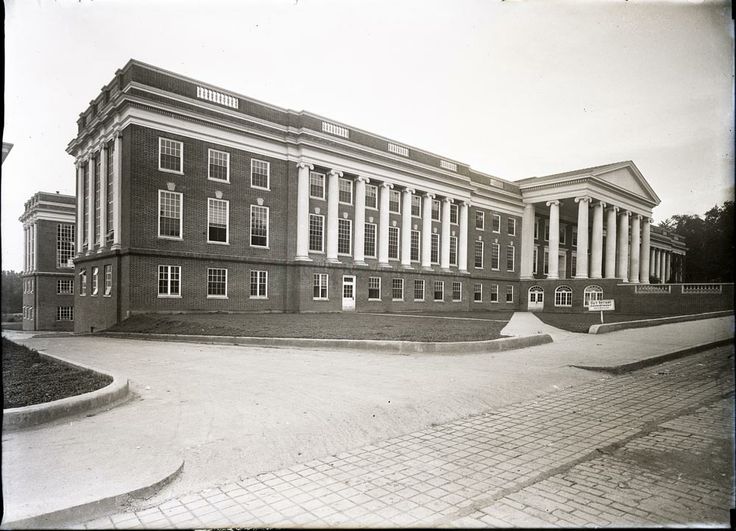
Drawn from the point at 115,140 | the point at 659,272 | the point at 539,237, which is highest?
the point at 115,140

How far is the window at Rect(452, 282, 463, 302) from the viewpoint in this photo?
144 ft

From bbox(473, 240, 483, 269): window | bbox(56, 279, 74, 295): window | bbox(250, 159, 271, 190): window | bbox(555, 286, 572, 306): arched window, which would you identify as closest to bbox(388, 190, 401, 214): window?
bbox(250, 159, 271, 190): window

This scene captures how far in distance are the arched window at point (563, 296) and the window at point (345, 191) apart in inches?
1001

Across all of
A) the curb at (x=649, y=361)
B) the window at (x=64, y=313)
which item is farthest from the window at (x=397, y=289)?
the window at (x=64, y=313)

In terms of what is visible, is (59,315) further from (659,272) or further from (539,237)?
(539,237)

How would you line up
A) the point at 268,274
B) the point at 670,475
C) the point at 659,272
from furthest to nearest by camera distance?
the point at 268,274
the point at 659,272
the point at 670,475

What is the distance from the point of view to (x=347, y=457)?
15.7ft

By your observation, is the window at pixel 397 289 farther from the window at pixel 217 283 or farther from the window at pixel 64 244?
the window at pixel 64 244

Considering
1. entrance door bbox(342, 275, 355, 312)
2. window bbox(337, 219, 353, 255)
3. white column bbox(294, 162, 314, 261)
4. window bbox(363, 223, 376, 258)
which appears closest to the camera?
white column bbox(294, 162, 314, 261)

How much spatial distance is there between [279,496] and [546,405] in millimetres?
5145

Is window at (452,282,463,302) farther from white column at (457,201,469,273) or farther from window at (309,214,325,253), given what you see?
window at (309,214,325,253)

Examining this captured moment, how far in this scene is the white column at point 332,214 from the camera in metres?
34.1

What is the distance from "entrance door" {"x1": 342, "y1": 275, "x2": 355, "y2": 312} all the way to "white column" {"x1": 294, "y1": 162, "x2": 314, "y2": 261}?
167 inches

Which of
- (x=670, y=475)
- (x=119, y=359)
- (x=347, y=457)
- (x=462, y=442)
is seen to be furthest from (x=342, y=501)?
(x=119, y=359)
